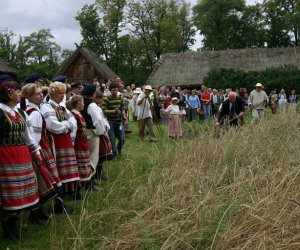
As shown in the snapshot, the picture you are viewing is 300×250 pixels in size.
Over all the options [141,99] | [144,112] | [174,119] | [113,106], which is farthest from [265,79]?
[113,106]

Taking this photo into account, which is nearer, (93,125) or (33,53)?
(93,125)

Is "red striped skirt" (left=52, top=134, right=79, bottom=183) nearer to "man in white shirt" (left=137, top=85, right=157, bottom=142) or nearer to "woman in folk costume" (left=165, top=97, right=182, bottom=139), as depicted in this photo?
"woman in folk costume" (left=165, top=97, right=182, bottom=139)

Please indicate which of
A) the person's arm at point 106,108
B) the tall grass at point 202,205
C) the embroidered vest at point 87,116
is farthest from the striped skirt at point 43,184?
the person's arm at point 106,108

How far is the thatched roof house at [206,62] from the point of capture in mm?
37719

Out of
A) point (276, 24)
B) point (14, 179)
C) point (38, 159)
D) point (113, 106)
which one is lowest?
point (14, 179)

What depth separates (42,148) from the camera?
5012 millimetres

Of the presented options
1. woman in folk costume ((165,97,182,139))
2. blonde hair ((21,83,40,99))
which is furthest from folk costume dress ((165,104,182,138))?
blonde hair ((21,83,40,99))

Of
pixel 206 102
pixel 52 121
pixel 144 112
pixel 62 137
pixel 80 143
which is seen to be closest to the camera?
pixel 52 121

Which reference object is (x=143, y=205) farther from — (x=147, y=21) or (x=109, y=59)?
(x=147, y=21)

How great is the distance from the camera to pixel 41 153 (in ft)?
16.0

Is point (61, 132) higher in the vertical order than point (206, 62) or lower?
lower

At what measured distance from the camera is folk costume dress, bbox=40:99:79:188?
518 centimetres

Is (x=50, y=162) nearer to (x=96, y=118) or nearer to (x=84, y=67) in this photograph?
(x=96, y=118)

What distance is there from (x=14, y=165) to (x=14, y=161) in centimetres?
4
